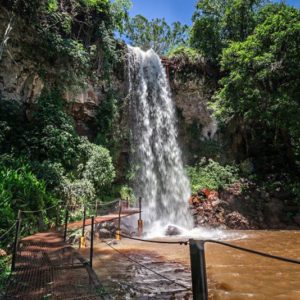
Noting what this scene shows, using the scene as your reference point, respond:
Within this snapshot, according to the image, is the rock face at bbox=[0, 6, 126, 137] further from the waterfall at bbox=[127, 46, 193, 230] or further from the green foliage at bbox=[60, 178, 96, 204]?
the green foliage at bbox=[60, 178, 96, 204]

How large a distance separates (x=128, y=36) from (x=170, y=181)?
21027 mm

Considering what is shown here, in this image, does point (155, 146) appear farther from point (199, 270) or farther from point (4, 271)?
point (199, 270)

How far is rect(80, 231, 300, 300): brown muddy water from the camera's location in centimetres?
414

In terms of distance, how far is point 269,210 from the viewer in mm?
14328

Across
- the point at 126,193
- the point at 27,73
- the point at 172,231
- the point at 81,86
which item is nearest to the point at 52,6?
the point at 27,73

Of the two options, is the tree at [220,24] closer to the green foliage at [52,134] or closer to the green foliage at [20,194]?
the green foliage at [52,134]

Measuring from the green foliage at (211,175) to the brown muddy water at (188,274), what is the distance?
7632mm

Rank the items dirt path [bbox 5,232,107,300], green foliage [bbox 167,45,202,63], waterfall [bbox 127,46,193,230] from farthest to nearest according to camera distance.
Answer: green foliage [bbox 167,45,202,63]
waterfall [bbox 127,46,193,230]
dirt path [bbox 5,232,107,300]

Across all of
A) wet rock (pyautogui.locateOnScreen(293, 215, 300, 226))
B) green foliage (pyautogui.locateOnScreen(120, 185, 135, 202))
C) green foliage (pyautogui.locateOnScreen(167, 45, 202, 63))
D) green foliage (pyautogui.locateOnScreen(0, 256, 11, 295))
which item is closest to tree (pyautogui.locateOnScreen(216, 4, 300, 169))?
wet rock (pyautogui.locateOnScreen(293, 215, 300, 226))

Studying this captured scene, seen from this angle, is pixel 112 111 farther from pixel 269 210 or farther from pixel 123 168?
pixel 269 210

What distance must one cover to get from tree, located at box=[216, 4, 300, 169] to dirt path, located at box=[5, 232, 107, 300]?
11.3m

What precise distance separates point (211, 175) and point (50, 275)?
1269 centimetres

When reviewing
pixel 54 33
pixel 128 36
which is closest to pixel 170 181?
pixel 54 33

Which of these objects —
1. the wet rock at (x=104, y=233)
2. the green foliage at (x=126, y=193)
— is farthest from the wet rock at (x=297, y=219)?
the wet rock at (x=104, y=233)
